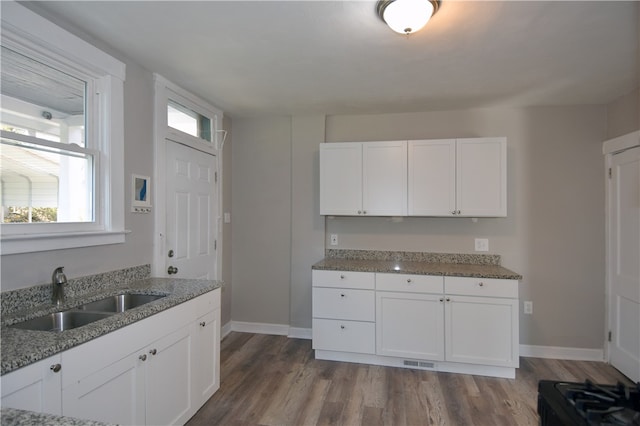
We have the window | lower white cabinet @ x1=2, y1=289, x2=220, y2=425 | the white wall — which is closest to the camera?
lower white cabinet @ x1=2, y1=289, x2=220, y2=425

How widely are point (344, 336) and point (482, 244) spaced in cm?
168

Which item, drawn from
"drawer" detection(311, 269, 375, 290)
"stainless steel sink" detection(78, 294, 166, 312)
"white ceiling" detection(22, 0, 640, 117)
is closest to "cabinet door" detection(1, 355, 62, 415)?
"stainless steel sink" detection(78, 294, 166, 312)

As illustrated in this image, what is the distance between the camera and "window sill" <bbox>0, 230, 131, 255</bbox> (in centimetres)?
160

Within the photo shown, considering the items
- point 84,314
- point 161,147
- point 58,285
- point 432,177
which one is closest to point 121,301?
point 84,314

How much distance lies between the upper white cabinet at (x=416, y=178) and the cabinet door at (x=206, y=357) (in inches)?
61.1

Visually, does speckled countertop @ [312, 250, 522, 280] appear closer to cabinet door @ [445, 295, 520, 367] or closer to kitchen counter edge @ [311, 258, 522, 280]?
kitchen counter edge @ [311, 258, 522, 280]

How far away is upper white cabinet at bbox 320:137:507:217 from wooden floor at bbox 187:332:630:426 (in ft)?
4.72

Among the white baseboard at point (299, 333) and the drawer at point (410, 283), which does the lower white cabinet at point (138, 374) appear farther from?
the drawer at point (410, 283)

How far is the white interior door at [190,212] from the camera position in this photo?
279 cm

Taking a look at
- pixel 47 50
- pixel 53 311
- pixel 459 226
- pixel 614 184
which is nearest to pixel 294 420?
pixel 53 311

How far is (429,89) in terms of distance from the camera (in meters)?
2.84

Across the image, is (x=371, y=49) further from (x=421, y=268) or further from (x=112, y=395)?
(x=112, y=395)

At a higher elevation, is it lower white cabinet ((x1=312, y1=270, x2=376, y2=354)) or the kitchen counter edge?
the kitchen counter edge

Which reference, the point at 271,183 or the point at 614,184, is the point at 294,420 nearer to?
the point at 271,183
